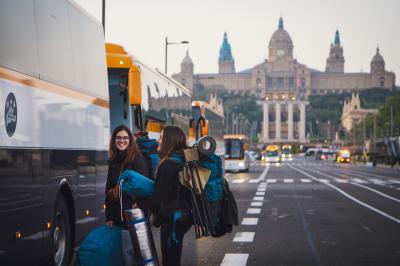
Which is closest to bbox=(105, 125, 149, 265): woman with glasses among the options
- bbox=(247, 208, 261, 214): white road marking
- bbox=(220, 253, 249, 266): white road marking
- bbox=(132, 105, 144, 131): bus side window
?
bbox=(220, 253, 249, 266): white road marking

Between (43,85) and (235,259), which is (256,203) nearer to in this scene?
(235,259)

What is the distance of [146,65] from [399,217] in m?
5.93

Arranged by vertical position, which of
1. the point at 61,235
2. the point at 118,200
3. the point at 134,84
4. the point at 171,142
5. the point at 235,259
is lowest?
the point at 235,259

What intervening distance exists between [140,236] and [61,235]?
2.95 metres

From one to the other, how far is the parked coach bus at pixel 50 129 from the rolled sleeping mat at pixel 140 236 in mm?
1056

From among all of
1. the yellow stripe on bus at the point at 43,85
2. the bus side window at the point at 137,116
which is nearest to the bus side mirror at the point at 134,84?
the bus side window at the point at 137,116

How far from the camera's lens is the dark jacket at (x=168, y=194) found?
23.7 feet

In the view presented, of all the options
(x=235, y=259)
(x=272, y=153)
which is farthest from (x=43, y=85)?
(x=272, y=153)

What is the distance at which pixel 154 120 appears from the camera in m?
19.0

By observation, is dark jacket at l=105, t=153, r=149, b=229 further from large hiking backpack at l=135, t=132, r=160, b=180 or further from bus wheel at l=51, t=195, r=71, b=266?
bus wheel at l=51, t=195, r=71, b=266

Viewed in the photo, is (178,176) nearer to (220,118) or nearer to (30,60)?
(30,60)

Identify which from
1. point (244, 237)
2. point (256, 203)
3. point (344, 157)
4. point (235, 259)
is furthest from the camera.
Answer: point (344, 157)

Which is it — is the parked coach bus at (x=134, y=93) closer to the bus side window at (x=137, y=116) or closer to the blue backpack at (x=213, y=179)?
the bus side window at (x=137, y=116)

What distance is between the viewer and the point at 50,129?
9125mm
